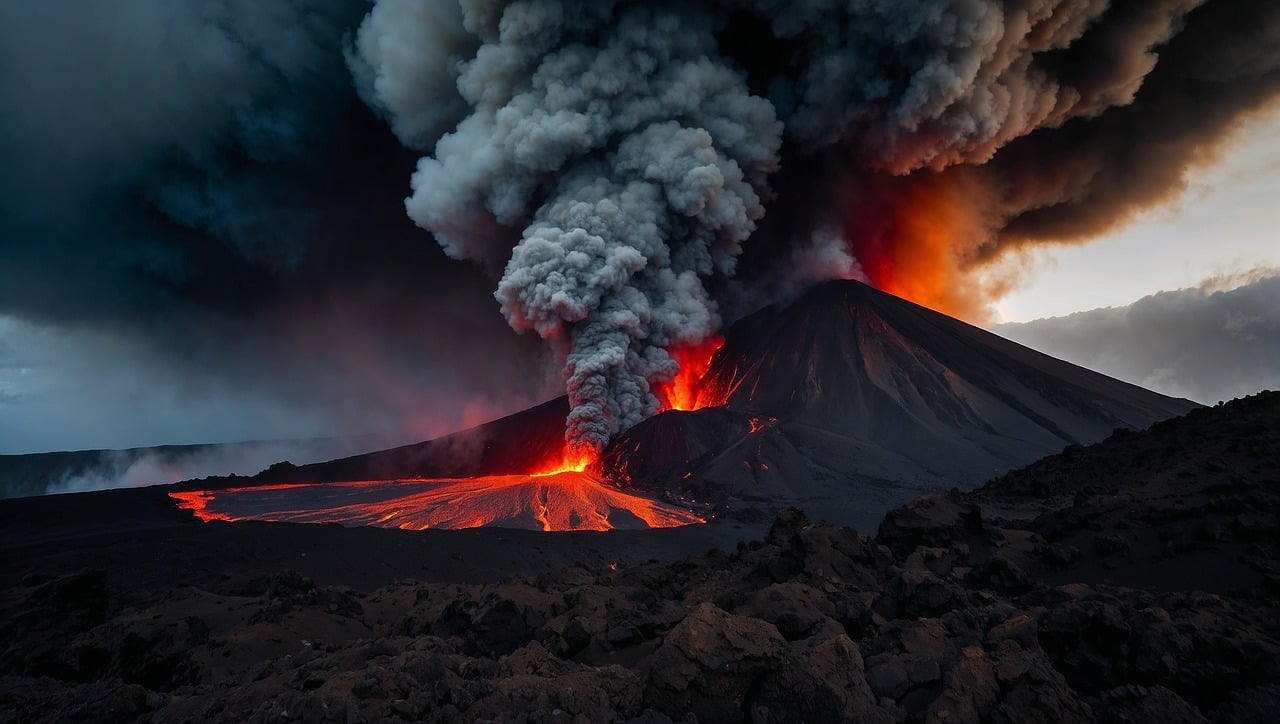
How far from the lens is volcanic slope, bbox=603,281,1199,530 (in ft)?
109

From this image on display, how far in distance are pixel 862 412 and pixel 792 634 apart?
3921 cm

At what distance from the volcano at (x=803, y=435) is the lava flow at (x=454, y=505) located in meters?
0.16

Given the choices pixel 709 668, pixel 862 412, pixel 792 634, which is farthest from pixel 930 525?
pixel 862 412

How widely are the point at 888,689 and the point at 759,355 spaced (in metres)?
49.1

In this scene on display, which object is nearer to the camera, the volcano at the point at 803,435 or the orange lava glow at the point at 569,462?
the volcano at the point at 803,435

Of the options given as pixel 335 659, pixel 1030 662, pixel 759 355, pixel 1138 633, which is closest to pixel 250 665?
pixel 335 659

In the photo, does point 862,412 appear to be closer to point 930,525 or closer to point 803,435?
point 803,435

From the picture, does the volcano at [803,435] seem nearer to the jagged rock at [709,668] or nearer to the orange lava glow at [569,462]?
the orange lava glow at [569,462]

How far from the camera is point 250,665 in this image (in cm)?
693

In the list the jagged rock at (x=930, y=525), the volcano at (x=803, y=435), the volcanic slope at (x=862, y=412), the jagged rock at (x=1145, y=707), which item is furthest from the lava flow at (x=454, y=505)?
the jagged rock at (x=1145, y=707)

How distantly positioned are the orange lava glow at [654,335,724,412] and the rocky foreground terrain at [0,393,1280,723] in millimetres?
37924

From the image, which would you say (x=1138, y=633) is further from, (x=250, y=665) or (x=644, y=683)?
(x=250, y=665)

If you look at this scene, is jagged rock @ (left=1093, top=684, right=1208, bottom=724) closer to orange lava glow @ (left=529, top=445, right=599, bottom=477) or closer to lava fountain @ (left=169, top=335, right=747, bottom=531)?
lava fountain @ (left=169, top=335, right=747, bottom=531)

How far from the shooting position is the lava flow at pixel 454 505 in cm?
2472
